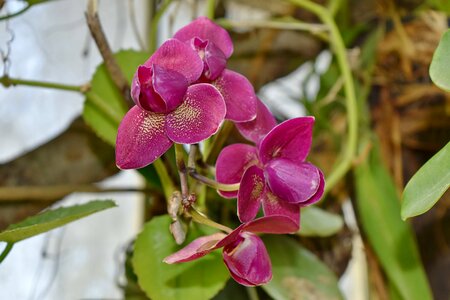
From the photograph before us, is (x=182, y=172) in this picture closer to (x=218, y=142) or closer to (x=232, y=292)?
(x=218, y=142)

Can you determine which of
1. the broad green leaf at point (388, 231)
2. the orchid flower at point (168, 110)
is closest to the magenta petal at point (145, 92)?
the orchid flower at point (168, 110)

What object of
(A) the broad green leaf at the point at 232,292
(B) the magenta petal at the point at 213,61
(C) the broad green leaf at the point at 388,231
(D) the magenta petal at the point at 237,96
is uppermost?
(B) the magenta petal at the point at 213,61

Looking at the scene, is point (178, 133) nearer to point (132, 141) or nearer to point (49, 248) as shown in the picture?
point (132, 141)

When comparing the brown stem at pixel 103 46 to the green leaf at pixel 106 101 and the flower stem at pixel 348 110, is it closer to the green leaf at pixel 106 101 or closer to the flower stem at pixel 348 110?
the green leaf at pixel 106 101

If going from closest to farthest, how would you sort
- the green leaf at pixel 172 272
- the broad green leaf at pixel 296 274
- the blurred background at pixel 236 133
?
the green leaf at pixel 172 272 < the broad green leaf at pixel 296 274 < the blurred background at pixel 236 133

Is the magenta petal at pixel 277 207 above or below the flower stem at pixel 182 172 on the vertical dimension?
below

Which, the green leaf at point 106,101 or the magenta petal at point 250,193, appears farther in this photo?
the green leaf at point 106,101

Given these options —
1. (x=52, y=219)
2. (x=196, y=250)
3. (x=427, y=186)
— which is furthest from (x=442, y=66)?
(x=52, y=219)
